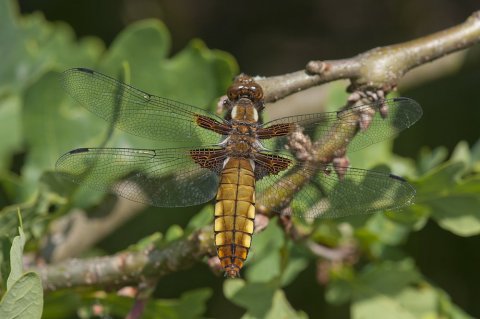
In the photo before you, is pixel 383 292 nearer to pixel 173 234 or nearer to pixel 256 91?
pixel 173 234

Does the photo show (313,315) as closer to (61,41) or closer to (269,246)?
(269,246)

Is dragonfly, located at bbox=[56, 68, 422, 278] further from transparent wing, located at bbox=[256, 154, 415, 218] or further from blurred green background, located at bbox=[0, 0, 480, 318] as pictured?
blurred green background, located at bbox=[0, 0, 480, 318]

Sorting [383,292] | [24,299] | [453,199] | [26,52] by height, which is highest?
[26,52]

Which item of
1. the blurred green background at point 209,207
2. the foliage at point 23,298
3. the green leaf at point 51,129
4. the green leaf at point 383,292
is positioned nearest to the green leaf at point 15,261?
the foliage at point 23,298

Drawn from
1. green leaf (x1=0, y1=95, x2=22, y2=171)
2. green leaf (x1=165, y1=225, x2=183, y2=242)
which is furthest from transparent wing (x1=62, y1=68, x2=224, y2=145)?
green leaf (x1=0, y1=95, x2=22, y2=171)

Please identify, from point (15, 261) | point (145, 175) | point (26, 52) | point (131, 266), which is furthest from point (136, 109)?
point (26, 52)
